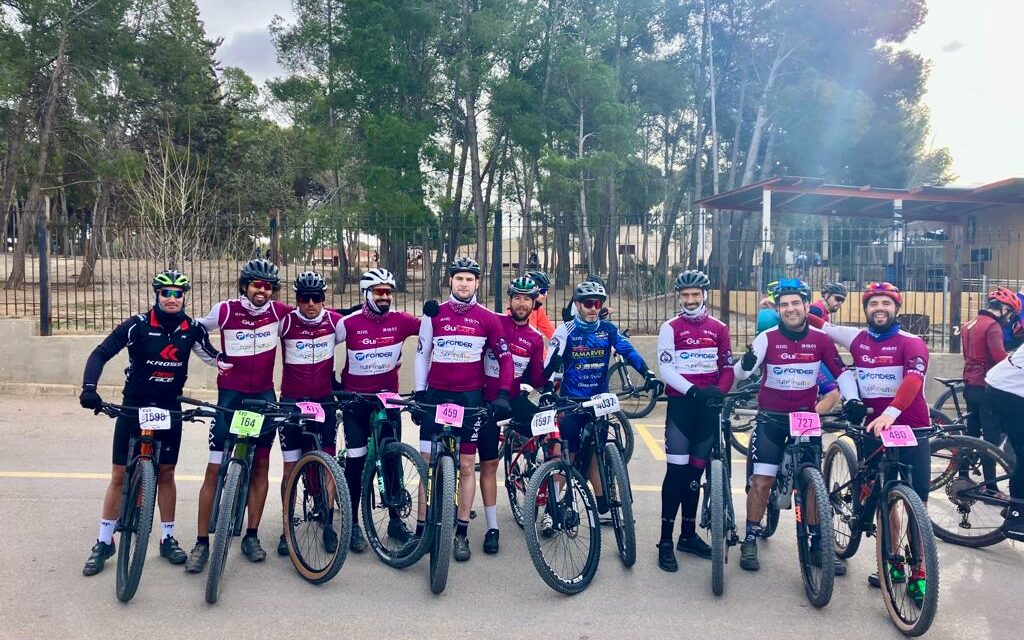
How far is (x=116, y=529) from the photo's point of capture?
181 inches

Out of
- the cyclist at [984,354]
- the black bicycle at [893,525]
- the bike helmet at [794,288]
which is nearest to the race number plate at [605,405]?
the bike helmet at [794,288]

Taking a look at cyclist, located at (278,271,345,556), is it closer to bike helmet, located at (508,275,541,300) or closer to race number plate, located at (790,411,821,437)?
bike helmet, located at (508,275,541,300)

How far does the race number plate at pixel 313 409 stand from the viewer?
476 centimetres

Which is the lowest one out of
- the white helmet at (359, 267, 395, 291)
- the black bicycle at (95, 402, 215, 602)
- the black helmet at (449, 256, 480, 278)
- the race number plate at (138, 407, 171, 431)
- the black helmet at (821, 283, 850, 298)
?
the black bicycle at (95, 402, 215, 602)

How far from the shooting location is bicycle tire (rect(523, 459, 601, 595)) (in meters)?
4.51

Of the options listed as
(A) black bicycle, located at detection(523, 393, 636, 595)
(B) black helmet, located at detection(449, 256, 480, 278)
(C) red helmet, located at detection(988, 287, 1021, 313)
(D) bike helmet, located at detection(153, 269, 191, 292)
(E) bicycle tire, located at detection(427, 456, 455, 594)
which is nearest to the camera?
(E) bicycle tire, located at detection(427, 456, 455, 594)

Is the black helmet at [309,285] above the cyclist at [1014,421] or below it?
above

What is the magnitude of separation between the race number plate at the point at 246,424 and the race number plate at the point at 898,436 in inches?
148

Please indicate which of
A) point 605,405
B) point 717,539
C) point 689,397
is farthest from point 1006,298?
point 605,405

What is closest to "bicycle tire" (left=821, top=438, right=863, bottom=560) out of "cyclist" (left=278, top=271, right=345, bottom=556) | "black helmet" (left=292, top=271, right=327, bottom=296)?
"cyclist" (left=278, top=271, right=345, bottom=556)

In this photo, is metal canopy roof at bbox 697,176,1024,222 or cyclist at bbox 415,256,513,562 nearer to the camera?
cyclist at bbox 415,256,513,562

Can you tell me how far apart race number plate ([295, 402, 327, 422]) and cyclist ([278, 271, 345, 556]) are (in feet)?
1.19

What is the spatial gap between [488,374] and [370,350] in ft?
2.92

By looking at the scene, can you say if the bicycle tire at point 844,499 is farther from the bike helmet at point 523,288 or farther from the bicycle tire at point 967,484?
the bike helmet at point 523,288
